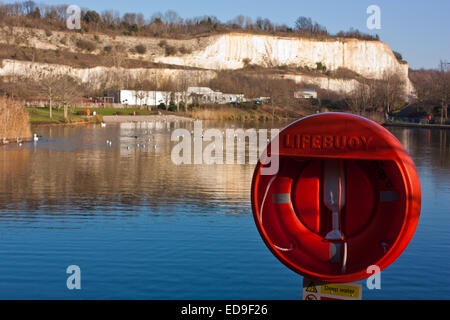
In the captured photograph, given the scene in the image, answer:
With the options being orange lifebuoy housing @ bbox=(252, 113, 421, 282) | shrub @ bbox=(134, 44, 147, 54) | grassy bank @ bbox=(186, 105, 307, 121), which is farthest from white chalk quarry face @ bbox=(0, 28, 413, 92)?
orange lifebuoy housing @ bbox=(252, 113, 421, 282)

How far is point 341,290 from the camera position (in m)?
5.17

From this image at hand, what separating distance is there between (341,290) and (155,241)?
4889 mm

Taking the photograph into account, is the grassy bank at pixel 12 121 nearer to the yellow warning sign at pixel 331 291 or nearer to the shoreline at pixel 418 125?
the yellow warning sign at pixel 331 291

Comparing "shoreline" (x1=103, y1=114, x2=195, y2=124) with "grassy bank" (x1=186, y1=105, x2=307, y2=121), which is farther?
"grassy bank" (x1=186, y1=105, x2=307, y2=121)

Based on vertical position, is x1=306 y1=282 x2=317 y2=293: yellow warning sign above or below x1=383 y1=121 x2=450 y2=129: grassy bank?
below

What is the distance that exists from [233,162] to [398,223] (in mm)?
17151

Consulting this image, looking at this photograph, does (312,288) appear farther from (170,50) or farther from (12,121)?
(170,50)

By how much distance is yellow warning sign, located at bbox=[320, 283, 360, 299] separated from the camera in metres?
5.10

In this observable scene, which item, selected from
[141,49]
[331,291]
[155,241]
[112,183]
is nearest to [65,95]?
[112,183]

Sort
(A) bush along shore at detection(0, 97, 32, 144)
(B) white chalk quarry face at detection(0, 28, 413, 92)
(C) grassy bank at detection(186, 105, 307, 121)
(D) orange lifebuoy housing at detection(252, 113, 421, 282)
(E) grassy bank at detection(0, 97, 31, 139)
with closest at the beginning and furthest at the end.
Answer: (D) orange lifebuoy housing at detection(252, 113, 421, 282) → (A) bush along shore at detection(0, 97, 32, 144) → (E) grassy bank at detection(0, 97, 31, 139) → (C) grassy bank at detection(186, 105, 307, 121) → (B) white chalk quarry face at detection(0, 28, 413, 92)

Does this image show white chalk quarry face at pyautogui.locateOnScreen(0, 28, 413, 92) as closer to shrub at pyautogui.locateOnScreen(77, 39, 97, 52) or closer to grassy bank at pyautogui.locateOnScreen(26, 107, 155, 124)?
shrub at pyautogui.locateOnScreen(77, 39, 97, 52)

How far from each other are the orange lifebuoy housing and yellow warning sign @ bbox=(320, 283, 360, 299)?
0.13m

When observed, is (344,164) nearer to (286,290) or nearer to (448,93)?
(286,290)

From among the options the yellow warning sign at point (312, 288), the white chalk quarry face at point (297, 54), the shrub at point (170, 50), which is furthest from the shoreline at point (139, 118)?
the white chalk quarry face at point (297, 54)
